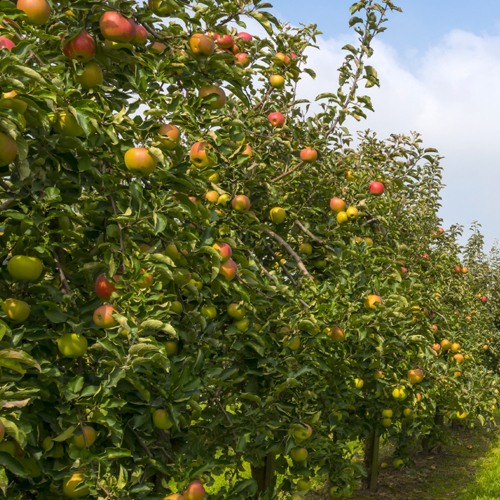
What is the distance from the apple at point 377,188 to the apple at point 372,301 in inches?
69.2

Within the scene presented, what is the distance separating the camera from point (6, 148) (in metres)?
1.75

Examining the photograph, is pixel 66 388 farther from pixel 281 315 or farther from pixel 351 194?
pixel 351 194

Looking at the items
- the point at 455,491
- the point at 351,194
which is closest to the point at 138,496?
the point at 351,194

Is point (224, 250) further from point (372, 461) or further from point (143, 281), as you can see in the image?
point (372, 461)

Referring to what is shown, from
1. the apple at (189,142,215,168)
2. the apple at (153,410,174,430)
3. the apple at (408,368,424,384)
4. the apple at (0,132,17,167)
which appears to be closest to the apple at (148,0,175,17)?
the apple at (189,142,215,168)

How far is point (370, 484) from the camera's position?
318 inches

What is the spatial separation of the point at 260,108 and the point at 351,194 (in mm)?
1303

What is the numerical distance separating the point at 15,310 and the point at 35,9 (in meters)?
Result: 1.25

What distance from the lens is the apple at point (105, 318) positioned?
208 cm

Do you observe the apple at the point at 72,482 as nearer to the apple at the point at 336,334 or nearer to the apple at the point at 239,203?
the apple at the point at 239,203

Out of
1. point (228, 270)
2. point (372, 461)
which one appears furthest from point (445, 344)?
point (228, 270)

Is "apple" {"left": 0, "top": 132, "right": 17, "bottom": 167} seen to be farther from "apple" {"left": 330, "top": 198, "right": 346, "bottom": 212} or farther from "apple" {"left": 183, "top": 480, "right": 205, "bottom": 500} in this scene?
"apple" {"left": 330, "top": 198, "right": 346, "bottom": 212}

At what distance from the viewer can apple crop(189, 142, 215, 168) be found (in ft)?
9.03

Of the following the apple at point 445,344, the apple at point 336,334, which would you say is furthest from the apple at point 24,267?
the apple at point 445,344
